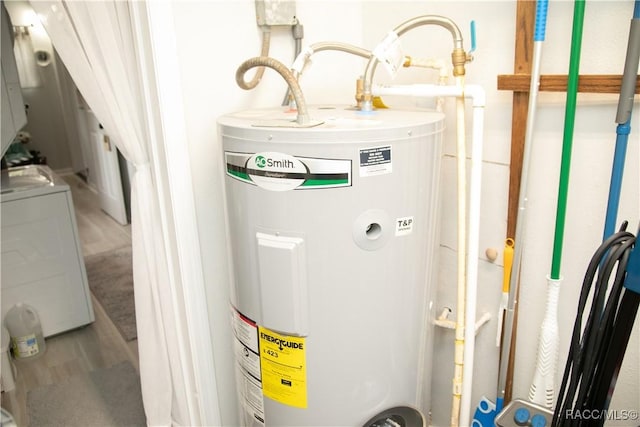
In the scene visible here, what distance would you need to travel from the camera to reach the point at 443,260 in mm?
1521

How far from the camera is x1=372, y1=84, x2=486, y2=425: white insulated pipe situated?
1099mm

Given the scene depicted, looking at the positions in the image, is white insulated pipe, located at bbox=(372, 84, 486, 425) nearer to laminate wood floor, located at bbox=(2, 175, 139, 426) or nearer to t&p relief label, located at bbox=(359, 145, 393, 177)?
t&p relief label, located at bbox=(359, 145, 393, 177)

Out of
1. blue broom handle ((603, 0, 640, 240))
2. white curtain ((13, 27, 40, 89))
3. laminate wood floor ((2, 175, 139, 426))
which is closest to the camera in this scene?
blue broom handle ((603, 0, 640, 240))

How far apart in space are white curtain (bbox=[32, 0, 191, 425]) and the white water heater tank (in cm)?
43

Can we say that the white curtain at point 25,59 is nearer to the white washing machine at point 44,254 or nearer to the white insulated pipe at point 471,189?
the white washing machine at point 44,254

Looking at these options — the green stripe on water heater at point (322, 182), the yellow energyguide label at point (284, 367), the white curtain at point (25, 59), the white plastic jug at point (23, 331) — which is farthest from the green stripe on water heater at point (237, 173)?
the white curtain at point (25, 59)

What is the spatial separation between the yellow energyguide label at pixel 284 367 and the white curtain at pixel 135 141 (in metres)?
0.52

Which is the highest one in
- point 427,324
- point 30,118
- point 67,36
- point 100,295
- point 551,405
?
point 67,36

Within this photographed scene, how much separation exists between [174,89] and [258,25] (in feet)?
1.09

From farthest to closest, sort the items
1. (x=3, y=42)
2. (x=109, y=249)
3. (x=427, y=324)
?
(x=109, y=249) → (x=3, y=42) → (x=427, y=324)

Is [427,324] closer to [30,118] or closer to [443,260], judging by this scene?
[443,260]

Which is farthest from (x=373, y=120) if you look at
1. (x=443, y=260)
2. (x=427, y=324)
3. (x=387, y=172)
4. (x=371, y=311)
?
(x=443, y=260)

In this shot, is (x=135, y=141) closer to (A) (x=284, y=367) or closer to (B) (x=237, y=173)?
(B) (x=237, y=173)

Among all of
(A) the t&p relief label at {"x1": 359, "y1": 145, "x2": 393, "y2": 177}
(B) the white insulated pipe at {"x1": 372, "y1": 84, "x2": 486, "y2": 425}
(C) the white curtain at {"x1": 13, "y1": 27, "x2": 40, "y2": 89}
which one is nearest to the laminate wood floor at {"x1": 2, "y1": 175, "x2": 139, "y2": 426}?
(B) the white insulated pipe at {"x1": 372, "y1": 84, "x2": 486, "y2": 425}
